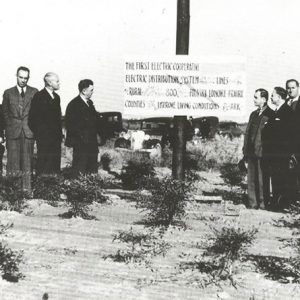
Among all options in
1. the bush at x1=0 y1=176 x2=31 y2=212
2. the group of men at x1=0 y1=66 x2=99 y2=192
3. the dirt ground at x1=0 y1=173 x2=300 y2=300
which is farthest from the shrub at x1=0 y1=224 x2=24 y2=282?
the group of men at x1=0 y1=66 x2=99 y2=192

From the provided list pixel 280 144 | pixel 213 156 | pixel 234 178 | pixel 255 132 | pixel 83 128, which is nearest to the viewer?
pixel 280 144

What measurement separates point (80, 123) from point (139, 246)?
3.28 meters

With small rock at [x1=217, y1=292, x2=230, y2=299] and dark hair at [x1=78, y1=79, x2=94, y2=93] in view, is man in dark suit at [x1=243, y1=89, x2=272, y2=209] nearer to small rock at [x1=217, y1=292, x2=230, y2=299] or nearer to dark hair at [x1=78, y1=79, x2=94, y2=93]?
dark hair at [x1=78, y1=79, x2=94, y2=93]

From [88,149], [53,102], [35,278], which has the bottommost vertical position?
[35,278]

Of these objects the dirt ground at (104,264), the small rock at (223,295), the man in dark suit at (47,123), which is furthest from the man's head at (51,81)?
the small rock at (223,295)

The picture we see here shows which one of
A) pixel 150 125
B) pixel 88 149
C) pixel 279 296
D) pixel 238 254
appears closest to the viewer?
pixel 279 296

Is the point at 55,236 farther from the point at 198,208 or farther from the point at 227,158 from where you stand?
the point at 227,158

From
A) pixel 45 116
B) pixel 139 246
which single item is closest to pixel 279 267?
pixel 139 246

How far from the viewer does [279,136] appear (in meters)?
7.81

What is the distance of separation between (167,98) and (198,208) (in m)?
1.67

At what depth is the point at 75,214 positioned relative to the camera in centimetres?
702

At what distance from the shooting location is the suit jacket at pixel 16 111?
831 cm

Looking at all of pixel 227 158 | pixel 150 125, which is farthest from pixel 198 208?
pixel 150 125

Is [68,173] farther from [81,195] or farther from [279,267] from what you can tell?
[279,267]
